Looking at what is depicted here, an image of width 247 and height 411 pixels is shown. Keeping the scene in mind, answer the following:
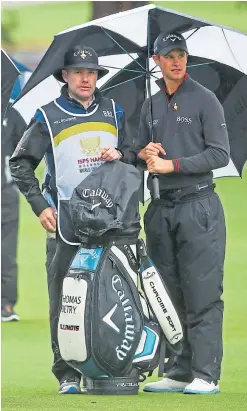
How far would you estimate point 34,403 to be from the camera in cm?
650

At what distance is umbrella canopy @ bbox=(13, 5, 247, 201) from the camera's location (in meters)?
7.09

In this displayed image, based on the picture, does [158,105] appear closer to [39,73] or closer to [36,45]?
[39,73]

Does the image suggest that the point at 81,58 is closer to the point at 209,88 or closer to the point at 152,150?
the point at 152,150

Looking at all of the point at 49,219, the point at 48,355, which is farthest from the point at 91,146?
the point at 48,355

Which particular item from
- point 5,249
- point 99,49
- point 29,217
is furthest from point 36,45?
point 99,49

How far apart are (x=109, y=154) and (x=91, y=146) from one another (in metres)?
0.14

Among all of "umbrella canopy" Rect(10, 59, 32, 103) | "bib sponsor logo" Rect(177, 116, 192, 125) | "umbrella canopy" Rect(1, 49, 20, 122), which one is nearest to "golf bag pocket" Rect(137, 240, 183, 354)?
"bib sponsor logo" Rect(177, 116, 192, 125)

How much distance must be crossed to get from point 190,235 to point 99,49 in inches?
45.4

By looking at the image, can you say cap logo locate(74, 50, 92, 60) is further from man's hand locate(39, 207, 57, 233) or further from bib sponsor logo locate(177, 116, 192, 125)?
man's hand locate(39, 207, 57, 233)

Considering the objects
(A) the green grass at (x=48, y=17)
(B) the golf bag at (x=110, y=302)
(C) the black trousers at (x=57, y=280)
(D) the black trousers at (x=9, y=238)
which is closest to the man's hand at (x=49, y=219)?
(C) the black trousers at (x=57, y=280)

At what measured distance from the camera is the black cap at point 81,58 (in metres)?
6.86

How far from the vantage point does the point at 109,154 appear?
22.1 feet

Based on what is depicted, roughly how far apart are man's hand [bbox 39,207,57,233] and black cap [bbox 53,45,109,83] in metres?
0.69

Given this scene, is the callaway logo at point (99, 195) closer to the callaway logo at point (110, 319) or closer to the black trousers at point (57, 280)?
the black trousers at point (57, 280)
